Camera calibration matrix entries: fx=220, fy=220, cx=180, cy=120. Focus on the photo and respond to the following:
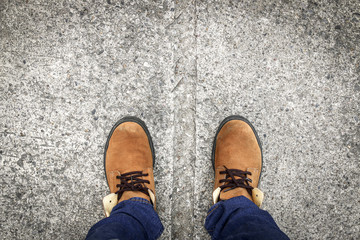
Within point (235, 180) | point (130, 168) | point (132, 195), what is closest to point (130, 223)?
point (132, 195)

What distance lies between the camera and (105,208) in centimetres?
122

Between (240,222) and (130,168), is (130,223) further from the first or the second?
(240,222)

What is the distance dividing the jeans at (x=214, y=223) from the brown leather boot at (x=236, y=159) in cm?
10

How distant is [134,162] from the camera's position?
1365 mm

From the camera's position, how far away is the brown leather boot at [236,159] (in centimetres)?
130

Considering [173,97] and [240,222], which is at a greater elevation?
[173,97]

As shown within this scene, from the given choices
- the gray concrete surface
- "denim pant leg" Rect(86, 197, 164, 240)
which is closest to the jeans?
"denim pant leg" Rect(86, 197, 164, 240)

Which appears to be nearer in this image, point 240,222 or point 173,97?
point 240,222

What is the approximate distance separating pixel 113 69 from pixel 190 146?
0.65m

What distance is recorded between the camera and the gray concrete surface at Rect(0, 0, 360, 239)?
4.31 feet

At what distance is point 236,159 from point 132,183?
0.66 m

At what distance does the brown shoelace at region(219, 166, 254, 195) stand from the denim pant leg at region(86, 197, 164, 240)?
444 mm

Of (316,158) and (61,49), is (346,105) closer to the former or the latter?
(316,158)

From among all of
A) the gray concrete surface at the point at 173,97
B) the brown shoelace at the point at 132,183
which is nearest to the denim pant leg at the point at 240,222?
the gray concrete surface at the point at 173,97
